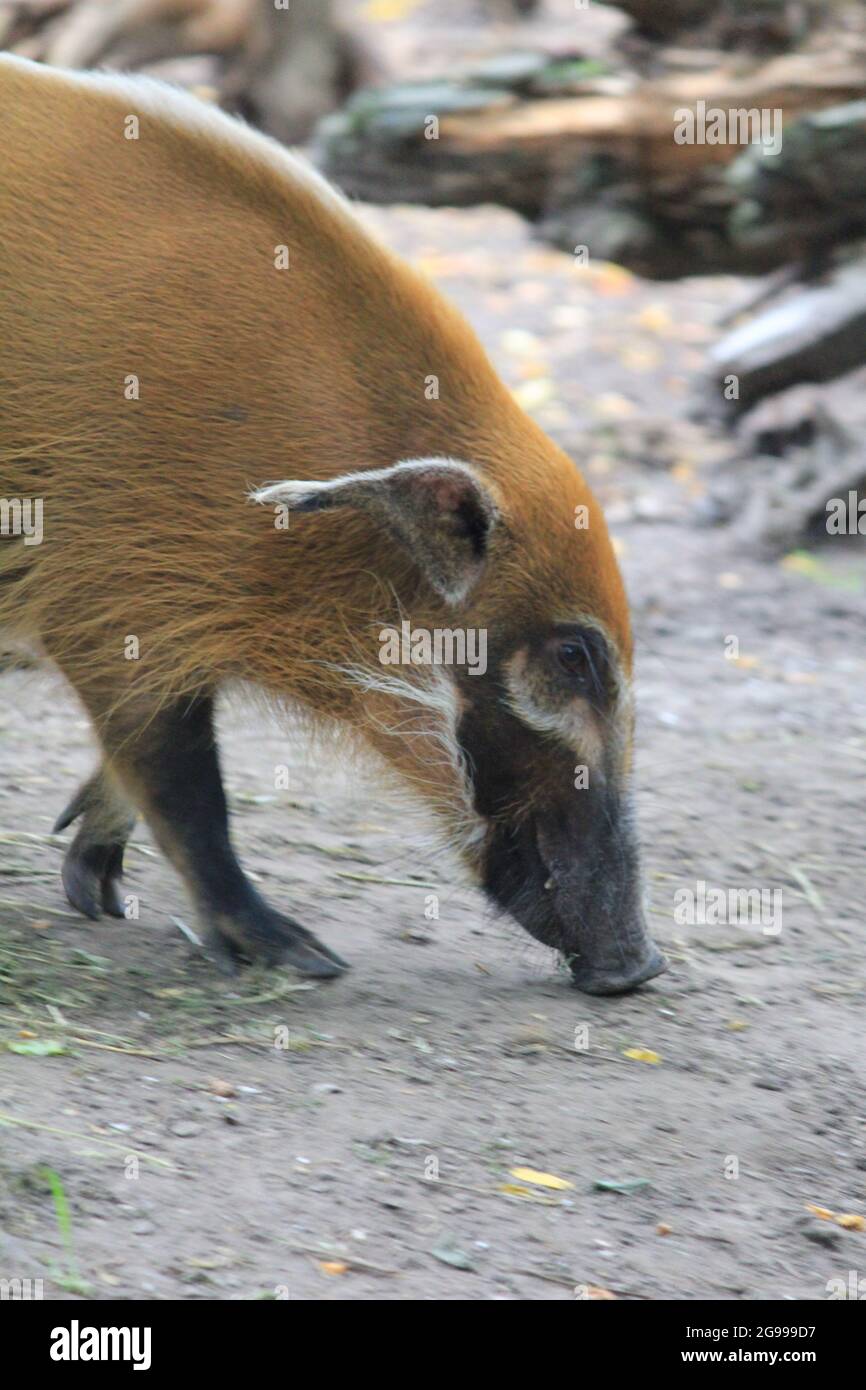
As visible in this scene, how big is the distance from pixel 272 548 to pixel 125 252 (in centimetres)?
72

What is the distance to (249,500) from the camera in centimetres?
378

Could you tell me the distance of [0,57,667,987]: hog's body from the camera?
3.77 metres

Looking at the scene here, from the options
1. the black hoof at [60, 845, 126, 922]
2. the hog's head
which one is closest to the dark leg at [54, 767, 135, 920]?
the black hoof at [60, 845, 126, 922]

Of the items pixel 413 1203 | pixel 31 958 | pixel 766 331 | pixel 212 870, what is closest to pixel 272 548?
pixel 212 870

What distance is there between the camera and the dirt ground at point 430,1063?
9.40 feet

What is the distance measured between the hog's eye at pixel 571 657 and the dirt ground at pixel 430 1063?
21.9 inches

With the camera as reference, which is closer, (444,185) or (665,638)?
(665,638)

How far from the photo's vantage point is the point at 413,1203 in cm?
305

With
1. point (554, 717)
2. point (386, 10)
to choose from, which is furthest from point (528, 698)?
point (386, 10)

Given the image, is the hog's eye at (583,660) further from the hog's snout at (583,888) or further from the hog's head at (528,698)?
the hog's snout at (583,888)

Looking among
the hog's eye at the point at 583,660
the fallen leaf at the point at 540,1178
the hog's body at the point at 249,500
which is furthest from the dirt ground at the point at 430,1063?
the hog's eye at the point at 583,660

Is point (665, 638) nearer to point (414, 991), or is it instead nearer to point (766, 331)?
point (766, 331)

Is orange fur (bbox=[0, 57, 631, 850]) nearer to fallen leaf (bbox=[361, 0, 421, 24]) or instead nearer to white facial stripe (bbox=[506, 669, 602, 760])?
white facial stripe (bbox=[506, 669, 602, 760])

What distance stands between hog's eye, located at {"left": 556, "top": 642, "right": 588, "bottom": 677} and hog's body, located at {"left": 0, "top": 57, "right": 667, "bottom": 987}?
0.03m
